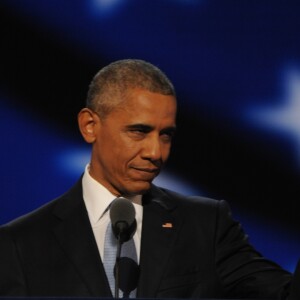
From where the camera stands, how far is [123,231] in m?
1.52

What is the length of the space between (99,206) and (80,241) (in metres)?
0.11

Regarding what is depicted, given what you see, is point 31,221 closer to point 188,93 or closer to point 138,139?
point 138,139

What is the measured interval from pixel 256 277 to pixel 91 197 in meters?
0.43

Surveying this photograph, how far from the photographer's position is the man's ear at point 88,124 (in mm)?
1871

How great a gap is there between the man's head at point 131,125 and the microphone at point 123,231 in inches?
9.1

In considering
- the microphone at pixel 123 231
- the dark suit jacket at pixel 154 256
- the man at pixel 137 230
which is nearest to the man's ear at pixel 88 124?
the man at pixel 137 230

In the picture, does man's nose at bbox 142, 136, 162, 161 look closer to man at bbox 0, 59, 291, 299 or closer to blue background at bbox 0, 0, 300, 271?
man at bbox 0, 59, 291, 299

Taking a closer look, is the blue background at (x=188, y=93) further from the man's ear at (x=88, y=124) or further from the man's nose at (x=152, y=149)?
the man's nose at (x=152, y=149)

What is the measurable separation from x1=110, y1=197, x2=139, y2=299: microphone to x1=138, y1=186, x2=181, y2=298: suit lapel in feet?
0.45

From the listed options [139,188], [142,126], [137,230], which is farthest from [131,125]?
[137,230]

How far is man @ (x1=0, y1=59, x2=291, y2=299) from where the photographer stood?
1718 millimetres

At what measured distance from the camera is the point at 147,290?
5.61 feet

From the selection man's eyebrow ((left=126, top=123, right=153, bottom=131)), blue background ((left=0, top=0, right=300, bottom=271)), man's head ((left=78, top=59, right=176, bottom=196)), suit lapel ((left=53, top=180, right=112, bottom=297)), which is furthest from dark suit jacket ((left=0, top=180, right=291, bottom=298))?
blue background ((left=0, top=0, right=300, bottom=271))

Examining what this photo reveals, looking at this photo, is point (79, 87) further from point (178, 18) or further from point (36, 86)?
point (178, 18)
